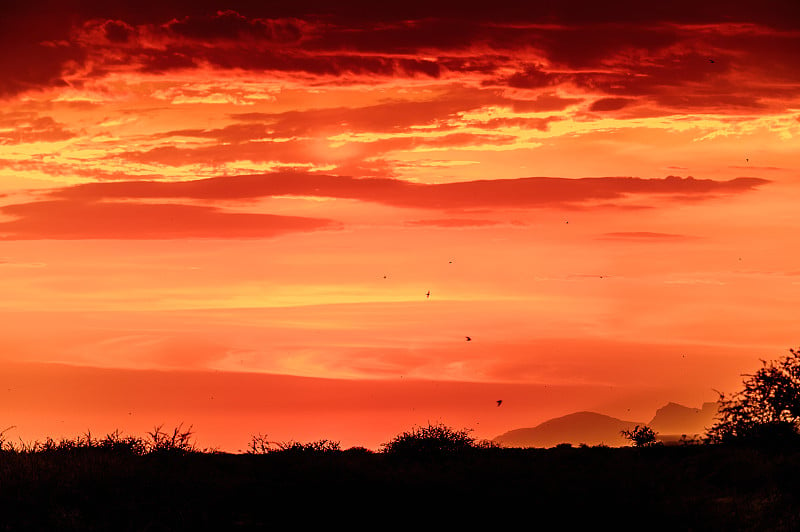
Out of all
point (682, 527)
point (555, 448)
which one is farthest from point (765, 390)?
point (682, 527)

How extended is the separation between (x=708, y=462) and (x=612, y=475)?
4.74 metres

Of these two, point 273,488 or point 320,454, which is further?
point 320,454

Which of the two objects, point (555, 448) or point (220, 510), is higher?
point (555, 448)

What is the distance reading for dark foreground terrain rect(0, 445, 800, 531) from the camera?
22.6 meters

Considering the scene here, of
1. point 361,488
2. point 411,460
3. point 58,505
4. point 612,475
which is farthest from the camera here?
point 411,460

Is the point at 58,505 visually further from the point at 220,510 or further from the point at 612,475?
the point at 612,475

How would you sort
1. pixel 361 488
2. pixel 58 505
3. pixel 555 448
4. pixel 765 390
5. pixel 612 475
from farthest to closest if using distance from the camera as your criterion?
pixel 765 390 → pixel 555 448 → pixel 612 475 → pixel 361 488 → pixel 58 505

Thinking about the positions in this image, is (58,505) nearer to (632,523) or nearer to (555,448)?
(632,523)

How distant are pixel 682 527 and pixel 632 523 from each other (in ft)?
3.72

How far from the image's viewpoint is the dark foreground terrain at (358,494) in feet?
74.2

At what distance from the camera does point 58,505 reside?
874 inches

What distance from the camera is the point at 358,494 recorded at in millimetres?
23938

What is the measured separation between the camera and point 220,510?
23062 millimetres

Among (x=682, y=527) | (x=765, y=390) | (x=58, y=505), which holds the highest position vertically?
(x=765, y=390)
